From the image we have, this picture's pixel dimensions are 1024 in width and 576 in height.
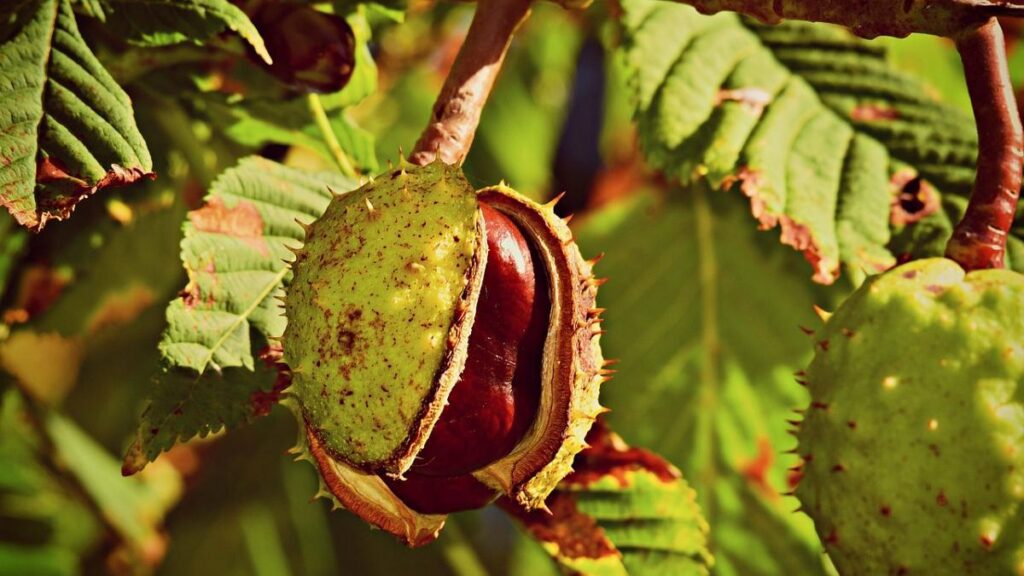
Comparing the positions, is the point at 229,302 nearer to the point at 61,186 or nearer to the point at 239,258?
the point at 239,258

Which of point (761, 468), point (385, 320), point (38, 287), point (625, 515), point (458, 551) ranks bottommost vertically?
point (458, 551)

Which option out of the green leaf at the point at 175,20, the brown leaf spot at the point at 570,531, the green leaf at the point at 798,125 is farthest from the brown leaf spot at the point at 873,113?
the green leaf at the point at 175,20

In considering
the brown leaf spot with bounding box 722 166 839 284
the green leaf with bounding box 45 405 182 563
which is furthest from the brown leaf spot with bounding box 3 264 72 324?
the brown leaf spot with bounding box 722 166 839 284

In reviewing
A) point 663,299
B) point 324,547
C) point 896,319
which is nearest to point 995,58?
point 896,319

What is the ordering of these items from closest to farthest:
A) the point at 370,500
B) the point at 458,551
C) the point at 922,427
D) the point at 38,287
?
the point at 922,427, the point at 370,500, the point at 38,287, the point at 458,551

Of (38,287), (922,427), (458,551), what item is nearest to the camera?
(922,427)

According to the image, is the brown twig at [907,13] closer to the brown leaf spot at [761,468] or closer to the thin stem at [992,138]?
the thin stem at [992,138]

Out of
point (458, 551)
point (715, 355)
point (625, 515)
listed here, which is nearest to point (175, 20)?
point (625, 515)
